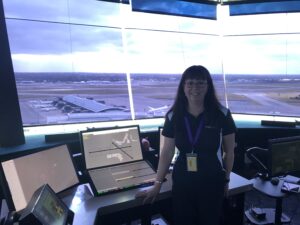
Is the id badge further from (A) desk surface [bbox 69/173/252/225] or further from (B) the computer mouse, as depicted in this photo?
(B) the computer mouse

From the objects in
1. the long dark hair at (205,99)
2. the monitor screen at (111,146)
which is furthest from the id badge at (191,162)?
the monitor screen at (111,146)

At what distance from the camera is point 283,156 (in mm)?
2279

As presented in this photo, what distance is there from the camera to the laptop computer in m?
1.89

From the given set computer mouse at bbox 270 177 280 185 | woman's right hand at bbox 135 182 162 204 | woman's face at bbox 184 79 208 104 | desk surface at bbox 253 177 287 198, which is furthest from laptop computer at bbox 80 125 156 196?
computer mouse at bbox 270 177 280 185

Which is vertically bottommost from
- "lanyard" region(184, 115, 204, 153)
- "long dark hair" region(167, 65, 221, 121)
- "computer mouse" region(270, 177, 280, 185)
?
"computer mouse" region(270, 177, 280, 185)

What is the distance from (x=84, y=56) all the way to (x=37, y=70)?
57 centimetres

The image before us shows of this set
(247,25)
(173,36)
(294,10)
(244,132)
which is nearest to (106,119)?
(173,36)

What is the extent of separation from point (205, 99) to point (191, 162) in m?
0.42

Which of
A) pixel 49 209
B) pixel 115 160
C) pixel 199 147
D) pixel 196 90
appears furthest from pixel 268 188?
pixel 49 209

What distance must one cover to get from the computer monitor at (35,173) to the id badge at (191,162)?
0.84m

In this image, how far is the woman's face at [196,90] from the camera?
1684 millimetres

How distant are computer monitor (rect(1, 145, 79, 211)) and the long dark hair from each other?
0.84 meters

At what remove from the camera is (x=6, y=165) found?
4.96 ft

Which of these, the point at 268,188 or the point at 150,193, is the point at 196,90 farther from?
the point at 268,188
